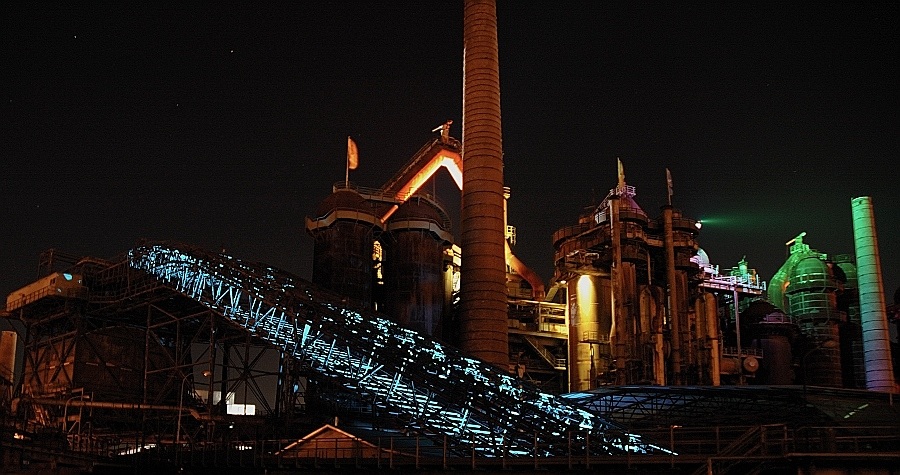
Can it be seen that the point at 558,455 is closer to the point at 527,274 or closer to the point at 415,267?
the point at 415,267

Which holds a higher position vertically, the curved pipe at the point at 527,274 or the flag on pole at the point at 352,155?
the flag on pole at the point at 352,155

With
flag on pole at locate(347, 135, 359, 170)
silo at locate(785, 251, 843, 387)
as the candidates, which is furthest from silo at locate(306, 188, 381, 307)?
silo at locate(785, 251, 843, 387)

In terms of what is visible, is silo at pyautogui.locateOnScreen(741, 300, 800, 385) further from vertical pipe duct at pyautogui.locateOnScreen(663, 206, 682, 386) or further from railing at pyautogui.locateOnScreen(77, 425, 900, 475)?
railing at pyautogui.locateOnScreen(77, 425, 900, 475)

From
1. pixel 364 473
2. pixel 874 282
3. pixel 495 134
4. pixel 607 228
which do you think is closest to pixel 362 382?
pixel 364 473

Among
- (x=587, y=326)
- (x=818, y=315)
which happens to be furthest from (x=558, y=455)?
(x=818, y=315)

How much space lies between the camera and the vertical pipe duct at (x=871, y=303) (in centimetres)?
7256

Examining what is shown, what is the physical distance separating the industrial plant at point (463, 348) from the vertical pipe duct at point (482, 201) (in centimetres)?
15

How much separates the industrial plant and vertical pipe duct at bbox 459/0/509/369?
15 centimetres

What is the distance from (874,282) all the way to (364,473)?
2190 inches

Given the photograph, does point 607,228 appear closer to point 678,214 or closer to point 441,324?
point 678,214

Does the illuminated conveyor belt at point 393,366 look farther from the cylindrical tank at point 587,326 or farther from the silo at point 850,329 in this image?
the silo at point 850,329

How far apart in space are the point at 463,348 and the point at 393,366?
15010mm

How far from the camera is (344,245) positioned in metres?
64.1

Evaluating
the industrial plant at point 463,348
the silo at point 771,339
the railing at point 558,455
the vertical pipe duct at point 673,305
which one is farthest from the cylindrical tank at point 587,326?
the railing at point 558,455
